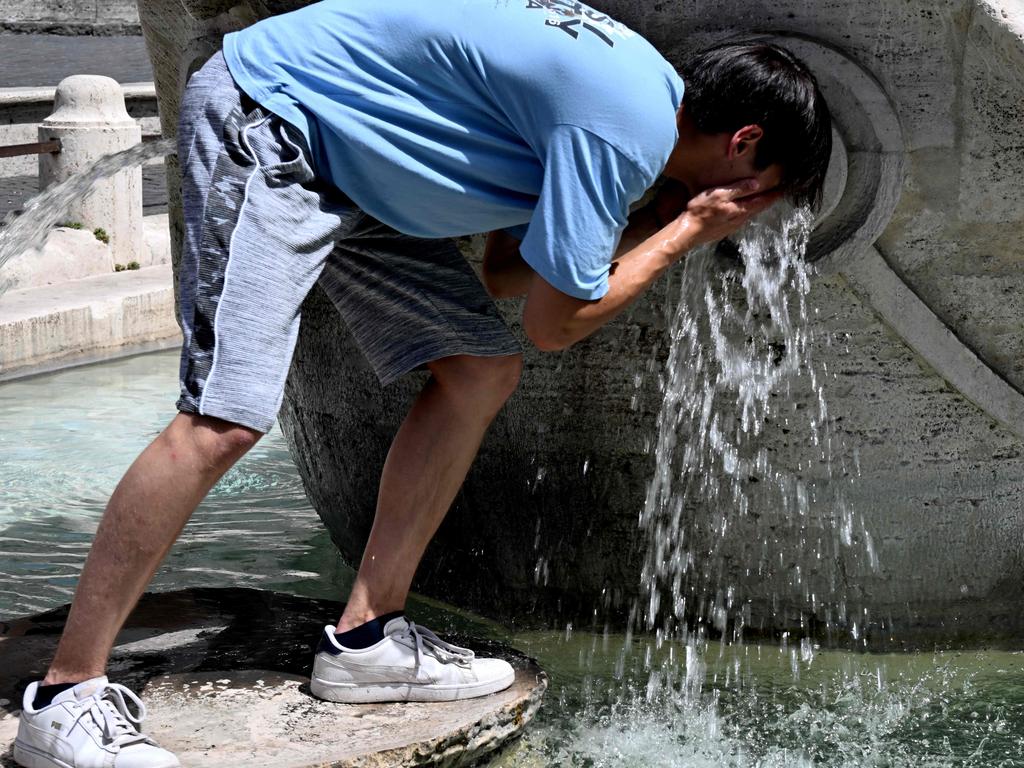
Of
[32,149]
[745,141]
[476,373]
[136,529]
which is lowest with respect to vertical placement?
[136,529]

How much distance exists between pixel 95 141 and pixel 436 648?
17.3ft

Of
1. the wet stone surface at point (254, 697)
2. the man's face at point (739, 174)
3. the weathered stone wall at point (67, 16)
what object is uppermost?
the weathered stone wall at point (67, 16)

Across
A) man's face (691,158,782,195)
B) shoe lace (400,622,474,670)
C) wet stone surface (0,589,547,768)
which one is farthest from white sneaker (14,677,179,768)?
man's face (691,158,782,195)

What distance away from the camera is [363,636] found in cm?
267

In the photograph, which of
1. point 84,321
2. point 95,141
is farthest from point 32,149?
point 84,321

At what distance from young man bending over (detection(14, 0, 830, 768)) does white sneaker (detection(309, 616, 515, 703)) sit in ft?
1.31

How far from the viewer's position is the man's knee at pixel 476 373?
2699mm

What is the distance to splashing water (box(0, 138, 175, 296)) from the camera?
3113 mm

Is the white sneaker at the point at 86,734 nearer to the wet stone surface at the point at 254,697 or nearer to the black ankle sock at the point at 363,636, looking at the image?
the wet stone surface at the point at 254,697

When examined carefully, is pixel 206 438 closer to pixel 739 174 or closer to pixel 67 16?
pixel 739 174

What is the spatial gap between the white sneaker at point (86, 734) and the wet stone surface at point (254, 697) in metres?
0.10

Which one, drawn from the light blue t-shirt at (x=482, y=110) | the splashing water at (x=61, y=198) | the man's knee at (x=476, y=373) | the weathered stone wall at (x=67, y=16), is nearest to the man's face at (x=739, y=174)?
the light blue t-shirt at (x=482, y=110)

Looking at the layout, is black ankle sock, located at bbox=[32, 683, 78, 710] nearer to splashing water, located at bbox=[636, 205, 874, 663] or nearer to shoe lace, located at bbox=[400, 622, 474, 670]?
shoe lace, located at bbox=[400, 622, 474, 670]

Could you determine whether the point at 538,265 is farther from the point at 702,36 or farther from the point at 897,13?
the point at 897,13
